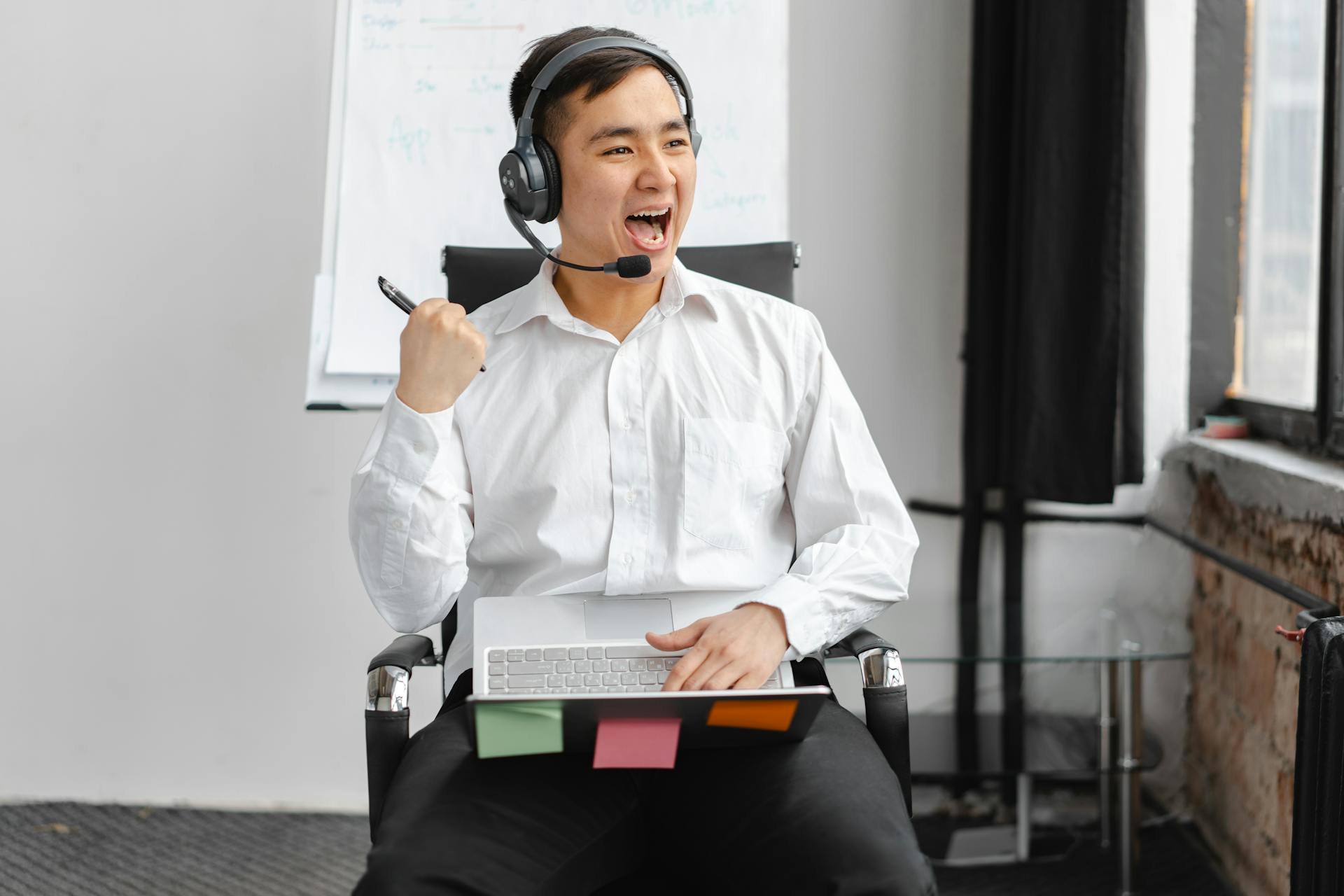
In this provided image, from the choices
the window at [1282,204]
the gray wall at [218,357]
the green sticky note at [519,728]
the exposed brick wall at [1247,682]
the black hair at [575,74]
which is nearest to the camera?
the green sticky note at [519,728]

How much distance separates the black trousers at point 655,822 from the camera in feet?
3.05

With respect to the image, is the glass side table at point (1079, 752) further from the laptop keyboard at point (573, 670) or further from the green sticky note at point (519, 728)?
the green sticky note at point (519, 728)

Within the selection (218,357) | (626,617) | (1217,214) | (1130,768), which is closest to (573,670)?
(626,617)

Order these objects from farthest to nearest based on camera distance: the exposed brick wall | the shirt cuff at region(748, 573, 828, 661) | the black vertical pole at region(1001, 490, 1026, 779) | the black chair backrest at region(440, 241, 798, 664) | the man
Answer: the black vertical pole at region(1001, 490, 1026, 779) < the exposed brick wall < the black chair backrest at region(440, 241, 798, 664) < the shirt cuff at region(748, 573, 828, 661) < the man

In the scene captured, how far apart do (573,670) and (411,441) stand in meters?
0.29

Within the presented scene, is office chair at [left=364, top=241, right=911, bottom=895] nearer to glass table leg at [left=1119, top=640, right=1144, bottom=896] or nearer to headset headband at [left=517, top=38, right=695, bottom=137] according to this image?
headset headband at [left=517, top=38, right=695, bottom=137]

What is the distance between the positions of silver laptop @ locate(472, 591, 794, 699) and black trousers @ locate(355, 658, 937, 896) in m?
0.07

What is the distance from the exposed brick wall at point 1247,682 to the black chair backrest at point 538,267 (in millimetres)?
814

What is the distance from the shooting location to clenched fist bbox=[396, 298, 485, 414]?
3.72 feet

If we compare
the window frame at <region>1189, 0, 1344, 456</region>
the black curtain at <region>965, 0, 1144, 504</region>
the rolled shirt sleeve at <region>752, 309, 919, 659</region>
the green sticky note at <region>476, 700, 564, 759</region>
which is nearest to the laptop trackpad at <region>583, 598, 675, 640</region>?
the rolled shirt sleeve at <region>752, 309, 919, 659</region>

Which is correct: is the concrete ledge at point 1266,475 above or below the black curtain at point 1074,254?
below

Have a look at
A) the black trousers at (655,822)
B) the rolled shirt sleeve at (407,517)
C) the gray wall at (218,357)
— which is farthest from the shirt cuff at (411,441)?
the gray wall at (218,357)

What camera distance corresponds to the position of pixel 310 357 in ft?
6.18

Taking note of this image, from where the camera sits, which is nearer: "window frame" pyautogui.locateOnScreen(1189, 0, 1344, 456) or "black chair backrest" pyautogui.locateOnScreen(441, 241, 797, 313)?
"black chair backrest" pyautogui.locateOnScreen(441, 241, 797, 313)
